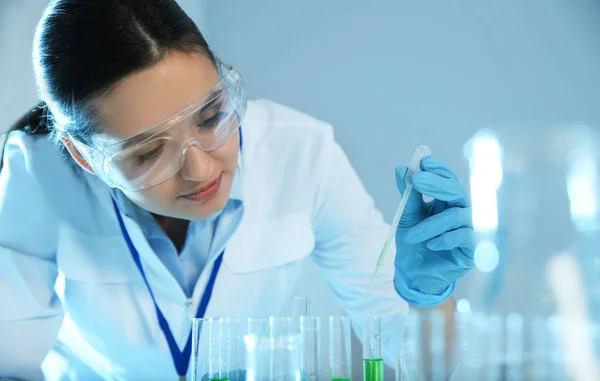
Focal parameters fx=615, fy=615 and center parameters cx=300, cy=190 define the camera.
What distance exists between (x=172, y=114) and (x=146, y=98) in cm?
7

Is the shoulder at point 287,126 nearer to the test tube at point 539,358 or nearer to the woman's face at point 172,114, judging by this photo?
the woman's face at point 172,114

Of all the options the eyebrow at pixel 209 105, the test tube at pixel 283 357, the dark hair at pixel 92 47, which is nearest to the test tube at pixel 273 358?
the test tube at pixel 283 357

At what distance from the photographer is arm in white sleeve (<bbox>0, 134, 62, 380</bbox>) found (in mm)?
1738

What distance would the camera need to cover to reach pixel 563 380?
1.83 meters

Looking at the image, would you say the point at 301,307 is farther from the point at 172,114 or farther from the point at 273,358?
the point at 172,114

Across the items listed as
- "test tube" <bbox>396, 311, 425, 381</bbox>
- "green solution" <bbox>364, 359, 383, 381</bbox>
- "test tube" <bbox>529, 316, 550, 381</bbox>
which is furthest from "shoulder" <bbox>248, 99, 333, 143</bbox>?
"test tube" <bbox>529, 316, 550, 381</bbox>

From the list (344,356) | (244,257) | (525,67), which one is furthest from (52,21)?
(525,67)

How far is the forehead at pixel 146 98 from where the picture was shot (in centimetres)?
134

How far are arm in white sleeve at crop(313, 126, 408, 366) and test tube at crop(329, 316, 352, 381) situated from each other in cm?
44

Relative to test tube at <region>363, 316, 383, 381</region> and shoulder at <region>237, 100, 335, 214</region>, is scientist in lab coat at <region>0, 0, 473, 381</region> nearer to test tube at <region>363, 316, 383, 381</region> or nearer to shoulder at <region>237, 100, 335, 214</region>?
shoulder at <region>237, 100, 335, 214</region>

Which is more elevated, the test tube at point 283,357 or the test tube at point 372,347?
the test tube at point 283,357

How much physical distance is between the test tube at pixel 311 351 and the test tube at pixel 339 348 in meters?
0.03

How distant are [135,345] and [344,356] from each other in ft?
2.37

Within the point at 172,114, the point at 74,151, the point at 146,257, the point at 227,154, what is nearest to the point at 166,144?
the point at 172,114
